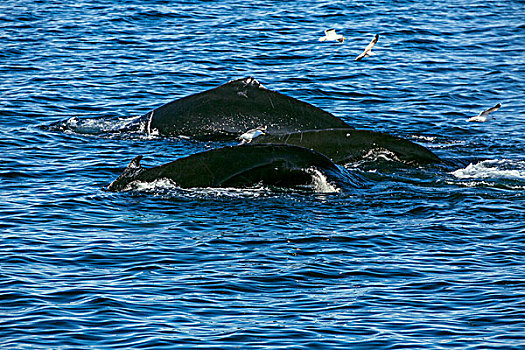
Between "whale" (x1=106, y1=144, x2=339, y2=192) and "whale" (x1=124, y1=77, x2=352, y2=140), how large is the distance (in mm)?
2844

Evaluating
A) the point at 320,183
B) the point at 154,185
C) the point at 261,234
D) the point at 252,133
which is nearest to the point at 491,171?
the point at 320,183

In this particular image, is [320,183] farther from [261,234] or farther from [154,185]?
[154,185]

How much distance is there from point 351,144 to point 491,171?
208 cm

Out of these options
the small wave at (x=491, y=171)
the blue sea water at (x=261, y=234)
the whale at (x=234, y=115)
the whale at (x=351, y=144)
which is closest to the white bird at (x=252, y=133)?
the whale at (x=234, y=115)

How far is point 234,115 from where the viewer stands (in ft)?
53.8

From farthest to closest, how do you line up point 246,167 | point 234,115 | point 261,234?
point 234,115 < point 246,167 < point 261,234

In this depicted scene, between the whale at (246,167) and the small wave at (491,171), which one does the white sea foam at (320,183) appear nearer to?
the whale at (246,167)

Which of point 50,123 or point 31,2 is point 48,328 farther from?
point 31,2

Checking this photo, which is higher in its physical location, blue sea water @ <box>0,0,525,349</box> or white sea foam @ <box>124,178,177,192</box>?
white sea foam @ <box>124,178,177,192</box>

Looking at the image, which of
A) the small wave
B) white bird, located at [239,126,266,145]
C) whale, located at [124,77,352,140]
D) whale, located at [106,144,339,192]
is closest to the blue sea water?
the small wave

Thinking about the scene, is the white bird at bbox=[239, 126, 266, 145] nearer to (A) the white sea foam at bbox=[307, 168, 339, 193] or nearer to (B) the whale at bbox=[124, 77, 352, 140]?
(B) the whale at bbox=[124, 77, 352, 140]

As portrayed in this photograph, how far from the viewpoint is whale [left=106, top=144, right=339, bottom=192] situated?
12.7 meters

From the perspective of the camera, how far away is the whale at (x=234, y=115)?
1580cm

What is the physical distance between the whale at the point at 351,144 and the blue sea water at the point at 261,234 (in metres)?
0.20
